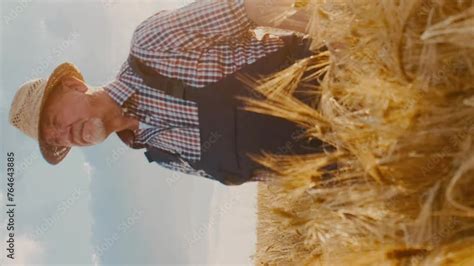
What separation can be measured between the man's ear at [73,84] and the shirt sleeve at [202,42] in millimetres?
489

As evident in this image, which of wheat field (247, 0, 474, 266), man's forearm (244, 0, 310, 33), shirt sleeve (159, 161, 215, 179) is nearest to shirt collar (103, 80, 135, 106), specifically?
shirt sleeve (159, 161, 215, 179)

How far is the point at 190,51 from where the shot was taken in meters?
2.07

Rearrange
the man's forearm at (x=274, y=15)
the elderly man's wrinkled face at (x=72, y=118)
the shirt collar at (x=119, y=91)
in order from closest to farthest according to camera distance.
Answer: the man's forearm at (x=274, y=15)
the shirt collar at (x=119, y=91)
the elderly man's wrinkled face at (x=72, y=118)

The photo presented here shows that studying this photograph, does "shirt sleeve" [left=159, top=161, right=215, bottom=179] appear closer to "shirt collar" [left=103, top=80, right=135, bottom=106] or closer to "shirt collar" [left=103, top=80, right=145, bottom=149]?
"shirt collar" [left=103, top=80, right=145, bottom=149]

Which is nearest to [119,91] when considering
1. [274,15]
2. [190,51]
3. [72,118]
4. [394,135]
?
[72,118]

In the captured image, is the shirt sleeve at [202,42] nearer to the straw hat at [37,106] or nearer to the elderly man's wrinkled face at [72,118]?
the elderly man's wrinkled face at [72,118]

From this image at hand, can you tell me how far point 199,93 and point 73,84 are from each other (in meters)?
0.77

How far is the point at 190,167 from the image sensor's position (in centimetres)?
229

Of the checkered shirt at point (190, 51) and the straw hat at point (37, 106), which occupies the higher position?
the checkered shirt at point (190, 51)

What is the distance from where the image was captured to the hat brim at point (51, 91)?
248 cm

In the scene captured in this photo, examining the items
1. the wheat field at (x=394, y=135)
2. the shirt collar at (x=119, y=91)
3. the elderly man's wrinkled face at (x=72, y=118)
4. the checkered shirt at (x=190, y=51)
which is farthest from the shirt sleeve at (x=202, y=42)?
the wheat field at (x=394, y=135)

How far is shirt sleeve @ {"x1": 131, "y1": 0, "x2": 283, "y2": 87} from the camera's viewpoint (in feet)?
6.60

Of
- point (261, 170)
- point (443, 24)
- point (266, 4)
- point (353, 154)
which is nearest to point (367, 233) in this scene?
point (353, 154)

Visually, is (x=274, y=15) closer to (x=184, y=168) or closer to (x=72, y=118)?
(x=184, y=168)
